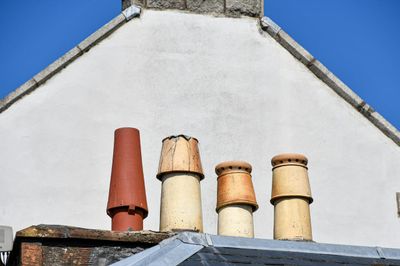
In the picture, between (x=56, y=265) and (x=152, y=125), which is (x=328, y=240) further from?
(x=56, y=265)

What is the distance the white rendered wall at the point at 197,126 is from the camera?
14.4 m

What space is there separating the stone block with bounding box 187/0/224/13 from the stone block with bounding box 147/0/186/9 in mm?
82

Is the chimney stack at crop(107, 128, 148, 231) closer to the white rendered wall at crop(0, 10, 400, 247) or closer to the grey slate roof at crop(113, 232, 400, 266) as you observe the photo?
the grey slate roof at crop(113, 232, 400, 266)

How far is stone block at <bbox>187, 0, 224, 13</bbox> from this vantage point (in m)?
15.7

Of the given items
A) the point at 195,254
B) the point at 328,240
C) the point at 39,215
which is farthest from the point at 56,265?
the point at 328,240

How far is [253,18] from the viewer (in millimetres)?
15898

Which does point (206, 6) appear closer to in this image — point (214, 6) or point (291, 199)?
point (214, 6)

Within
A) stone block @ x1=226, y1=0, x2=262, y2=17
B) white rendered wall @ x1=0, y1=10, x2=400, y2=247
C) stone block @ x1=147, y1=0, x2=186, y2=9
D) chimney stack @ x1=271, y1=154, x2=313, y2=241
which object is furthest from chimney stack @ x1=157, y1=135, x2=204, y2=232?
stone block @ x1=226, y1=0, x2=262, y2=17

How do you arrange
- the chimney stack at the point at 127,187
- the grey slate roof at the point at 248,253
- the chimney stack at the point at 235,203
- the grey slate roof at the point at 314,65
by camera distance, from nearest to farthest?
the grey slate roof at the point at 248,253
the chimney stack at the point at 127,187
the chimney stack at the point at 235,203
the grey slate roof at the point at 314,65

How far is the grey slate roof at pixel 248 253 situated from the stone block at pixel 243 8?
607 centimetres

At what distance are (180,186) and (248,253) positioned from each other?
145 centimetres

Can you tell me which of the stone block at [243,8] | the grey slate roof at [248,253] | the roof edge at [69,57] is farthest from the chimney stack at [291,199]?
the stone block at [243,8]

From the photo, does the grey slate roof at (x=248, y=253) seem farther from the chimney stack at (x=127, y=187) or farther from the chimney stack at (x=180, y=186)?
the chimney stack at (x=127, y=187)

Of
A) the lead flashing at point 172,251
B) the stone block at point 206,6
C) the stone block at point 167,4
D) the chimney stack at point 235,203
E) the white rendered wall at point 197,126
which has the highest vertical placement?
the stone block at point 206,6
